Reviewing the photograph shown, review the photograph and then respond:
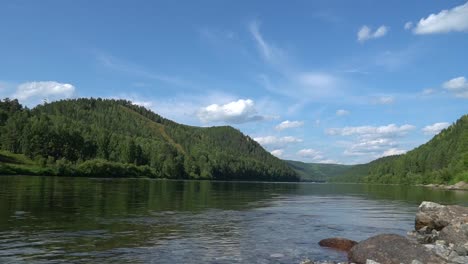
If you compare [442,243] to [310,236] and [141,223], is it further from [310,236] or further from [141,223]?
[141,223]

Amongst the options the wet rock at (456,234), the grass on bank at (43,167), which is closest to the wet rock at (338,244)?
the wet rock at (456,234)

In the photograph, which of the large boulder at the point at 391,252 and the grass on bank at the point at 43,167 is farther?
the grass on bank at the point at 43,167

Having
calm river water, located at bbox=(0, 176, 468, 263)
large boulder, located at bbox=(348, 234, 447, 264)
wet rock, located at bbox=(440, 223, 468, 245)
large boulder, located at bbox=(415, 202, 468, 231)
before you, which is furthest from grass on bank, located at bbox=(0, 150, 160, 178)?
large boulder, located at bbox=(348, 234, 447, 264)

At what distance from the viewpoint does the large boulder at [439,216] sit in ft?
116

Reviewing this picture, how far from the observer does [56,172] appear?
176375 mm

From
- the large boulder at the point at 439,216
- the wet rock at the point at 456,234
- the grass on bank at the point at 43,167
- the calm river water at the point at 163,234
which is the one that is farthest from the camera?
the grass on bank at the point at 43,167

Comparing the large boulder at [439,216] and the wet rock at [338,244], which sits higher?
the large boulder at [439,216]

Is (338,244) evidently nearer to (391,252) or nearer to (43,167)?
(391,252)

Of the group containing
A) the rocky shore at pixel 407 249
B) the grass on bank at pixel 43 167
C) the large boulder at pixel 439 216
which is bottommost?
the rocky shore at pixel 407 249

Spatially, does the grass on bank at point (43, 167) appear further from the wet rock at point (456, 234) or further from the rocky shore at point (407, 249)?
the wet rock at point (456, 234)

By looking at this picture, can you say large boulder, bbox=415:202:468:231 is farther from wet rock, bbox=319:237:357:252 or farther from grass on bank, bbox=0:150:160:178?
grass on bank, bbox=0:150:160:178

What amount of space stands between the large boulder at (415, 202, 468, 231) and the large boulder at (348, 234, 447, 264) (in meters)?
13.1

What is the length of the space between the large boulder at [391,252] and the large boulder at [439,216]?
13109 millimetres

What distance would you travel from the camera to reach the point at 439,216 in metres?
36.5
